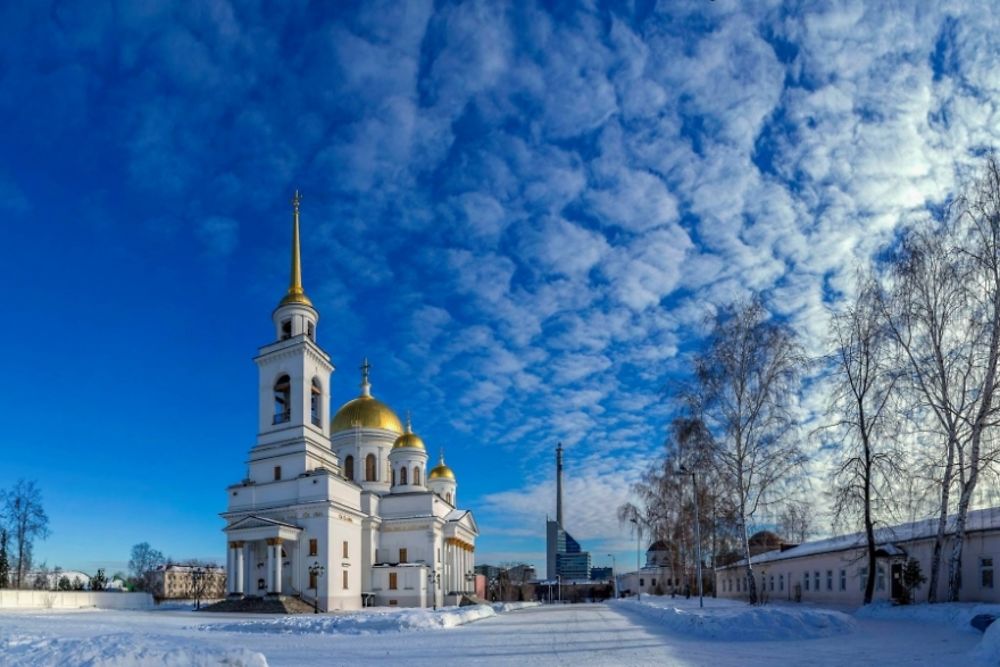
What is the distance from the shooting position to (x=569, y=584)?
11800 centimetres

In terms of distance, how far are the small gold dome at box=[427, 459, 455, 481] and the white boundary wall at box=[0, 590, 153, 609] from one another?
31845 millimetres

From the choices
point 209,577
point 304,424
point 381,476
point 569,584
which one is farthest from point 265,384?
point 569,584

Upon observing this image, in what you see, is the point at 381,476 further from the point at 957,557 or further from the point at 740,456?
the point at 957,557

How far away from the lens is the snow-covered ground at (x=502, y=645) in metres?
10.6

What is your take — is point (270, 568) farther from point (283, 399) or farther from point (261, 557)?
point (283, 399)

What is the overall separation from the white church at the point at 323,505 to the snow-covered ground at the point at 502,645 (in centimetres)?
2148

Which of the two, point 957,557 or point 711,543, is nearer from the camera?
point 957,557

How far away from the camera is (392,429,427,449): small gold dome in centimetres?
6425

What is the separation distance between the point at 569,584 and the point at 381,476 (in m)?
64.1

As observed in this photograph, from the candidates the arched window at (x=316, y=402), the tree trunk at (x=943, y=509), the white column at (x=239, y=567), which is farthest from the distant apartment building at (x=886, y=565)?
the white column at (x=239, y=567)

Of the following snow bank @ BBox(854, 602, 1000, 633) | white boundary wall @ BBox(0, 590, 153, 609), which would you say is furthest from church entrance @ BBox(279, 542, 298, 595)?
snow bank @ BBox(854, 602, 1000, 633)

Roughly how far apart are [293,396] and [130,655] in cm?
4072

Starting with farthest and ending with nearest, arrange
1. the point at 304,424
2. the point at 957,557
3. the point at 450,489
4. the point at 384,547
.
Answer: the point at 450,489
the point at 384,547
the point at 304,424
the point at 957,557

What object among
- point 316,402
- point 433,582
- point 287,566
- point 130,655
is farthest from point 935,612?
point 316,402
